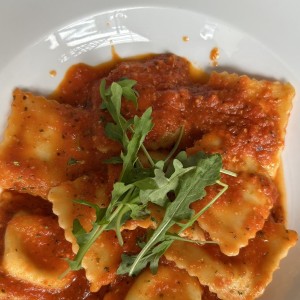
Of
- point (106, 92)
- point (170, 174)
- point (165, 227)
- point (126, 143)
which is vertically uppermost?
point (106, 92)

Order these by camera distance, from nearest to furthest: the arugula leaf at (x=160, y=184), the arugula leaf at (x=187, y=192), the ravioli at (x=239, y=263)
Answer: the arugula leaf at (x=160, y=184), the arugula leaf at (x=187, y=192), the ravioli at (x=239, y=263)

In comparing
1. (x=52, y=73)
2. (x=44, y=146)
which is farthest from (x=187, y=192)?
(x=52, y=73)

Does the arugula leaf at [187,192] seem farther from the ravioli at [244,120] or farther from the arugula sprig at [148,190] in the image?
the ravioli at [244,120]

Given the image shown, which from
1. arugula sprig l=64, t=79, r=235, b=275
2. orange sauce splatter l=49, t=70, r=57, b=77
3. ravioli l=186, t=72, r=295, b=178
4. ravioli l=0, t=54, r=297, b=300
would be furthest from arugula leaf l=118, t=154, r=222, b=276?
orange sauce splatter l=49, t=70, r=57, b=77

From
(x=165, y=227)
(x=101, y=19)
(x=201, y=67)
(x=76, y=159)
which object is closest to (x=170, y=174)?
(x=165, y=227)

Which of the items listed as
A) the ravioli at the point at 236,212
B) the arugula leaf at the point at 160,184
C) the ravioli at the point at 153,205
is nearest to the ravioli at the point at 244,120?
the ravioli at the point at 153,205

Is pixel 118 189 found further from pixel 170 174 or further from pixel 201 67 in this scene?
pixel 201 67
